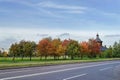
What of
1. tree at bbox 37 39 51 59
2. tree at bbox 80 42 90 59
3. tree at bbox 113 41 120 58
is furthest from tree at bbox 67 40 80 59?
tree at bbox 113 41 120 58

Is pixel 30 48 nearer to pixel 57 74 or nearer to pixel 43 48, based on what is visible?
pixel 43 48

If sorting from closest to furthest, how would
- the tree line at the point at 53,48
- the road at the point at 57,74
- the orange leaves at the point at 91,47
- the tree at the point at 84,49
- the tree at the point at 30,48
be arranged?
the road at the point at 57,74 → the tree line at the point at 53,48 → the tree at the point at 30,48 → the tree at the point at 84,49 → the orange leaves at the point at 91,47

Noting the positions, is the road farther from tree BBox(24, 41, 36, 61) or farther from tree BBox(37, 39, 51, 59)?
tree BBox(24, 41, 36, 61)

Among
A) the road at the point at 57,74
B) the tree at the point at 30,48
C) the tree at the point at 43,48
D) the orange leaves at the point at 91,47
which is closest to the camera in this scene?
the road at the point at 57,74

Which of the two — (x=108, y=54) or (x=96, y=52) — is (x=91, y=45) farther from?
(x=108, y=54)

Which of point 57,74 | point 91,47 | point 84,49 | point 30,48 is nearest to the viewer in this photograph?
point 57,74

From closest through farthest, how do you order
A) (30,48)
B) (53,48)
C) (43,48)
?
(43,48), (53,48), (30,48)

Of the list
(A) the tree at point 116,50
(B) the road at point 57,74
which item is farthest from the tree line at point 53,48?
(B) the road at point 57,74

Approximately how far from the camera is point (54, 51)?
323 feet

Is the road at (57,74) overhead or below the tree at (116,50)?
below

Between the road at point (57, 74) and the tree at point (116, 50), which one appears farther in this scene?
the tree at point (116, 50)

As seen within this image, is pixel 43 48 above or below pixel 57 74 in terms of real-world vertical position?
above

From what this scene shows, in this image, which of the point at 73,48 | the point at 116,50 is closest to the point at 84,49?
the point at 73,48

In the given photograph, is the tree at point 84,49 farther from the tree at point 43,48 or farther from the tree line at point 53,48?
the tree at point 43,48
